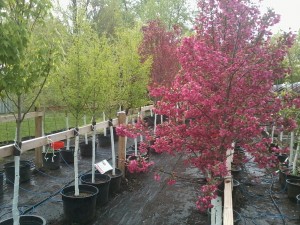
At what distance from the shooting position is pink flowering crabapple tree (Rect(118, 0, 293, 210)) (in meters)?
3.01

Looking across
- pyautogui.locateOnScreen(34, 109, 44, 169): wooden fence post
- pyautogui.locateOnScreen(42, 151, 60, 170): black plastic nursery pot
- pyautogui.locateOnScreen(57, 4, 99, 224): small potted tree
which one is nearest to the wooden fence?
pyautogui.locateOnScreen(34, 109, 44, 169): wooden fence post

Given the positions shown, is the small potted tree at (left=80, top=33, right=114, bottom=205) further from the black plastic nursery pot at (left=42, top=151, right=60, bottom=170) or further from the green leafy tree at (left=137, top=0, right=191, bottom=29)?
the green leafy tree at (left=137, top=0, right=191, bottom=29)

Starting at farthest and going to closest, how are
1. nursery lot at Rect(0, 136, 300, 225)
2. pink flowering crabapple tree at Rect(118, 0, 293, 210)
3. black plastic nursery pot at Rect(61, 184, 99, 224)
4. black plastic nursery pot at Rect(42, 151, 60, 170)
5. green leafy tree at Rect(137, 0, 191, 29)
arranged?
green leafy tree at Rect(137, 0, 191, 29)
black plastic nursery pot at Rect(42, 151, 60, 170)
nursery lot at Rect(0, 136, 300, 225)
black plastic nursery pot at Rect(61, 184, 99, 224)
pink flowering crabapple tree at Rect(118, 0, 293, 210)

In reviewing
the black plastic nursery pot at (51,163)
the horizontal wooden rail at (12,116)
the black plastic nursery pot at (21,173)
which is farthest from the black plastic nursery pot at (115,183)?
the horizontal wooden rail at (12,116)

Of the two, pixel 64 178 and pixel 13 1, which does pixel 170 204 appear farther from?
pixel 13 1

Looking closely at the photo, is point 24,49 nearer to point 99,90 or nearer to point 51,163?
point 99,90

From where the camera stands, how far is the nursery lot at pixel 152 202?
469 cm

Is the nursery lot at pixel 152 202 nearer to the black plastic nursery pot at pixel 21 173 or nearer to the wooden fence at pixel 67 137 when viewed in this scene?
the black plastic nursery pot at pixel 21 173

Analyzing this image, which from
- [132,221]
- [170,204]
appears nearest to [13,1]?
[132,221]

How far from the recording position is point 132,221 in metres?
4.55

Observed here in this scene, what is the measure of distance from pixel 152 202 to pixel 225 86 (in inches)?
117

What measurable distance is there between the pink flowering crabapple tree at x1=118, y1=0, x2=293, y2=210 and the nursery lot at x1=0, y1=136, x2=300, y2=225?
948 mm

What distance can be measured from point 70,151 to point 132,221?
3692 millimetres

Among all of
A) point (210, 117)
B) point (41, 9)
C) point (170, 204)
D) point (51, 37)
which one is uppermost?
point (41, 9)
